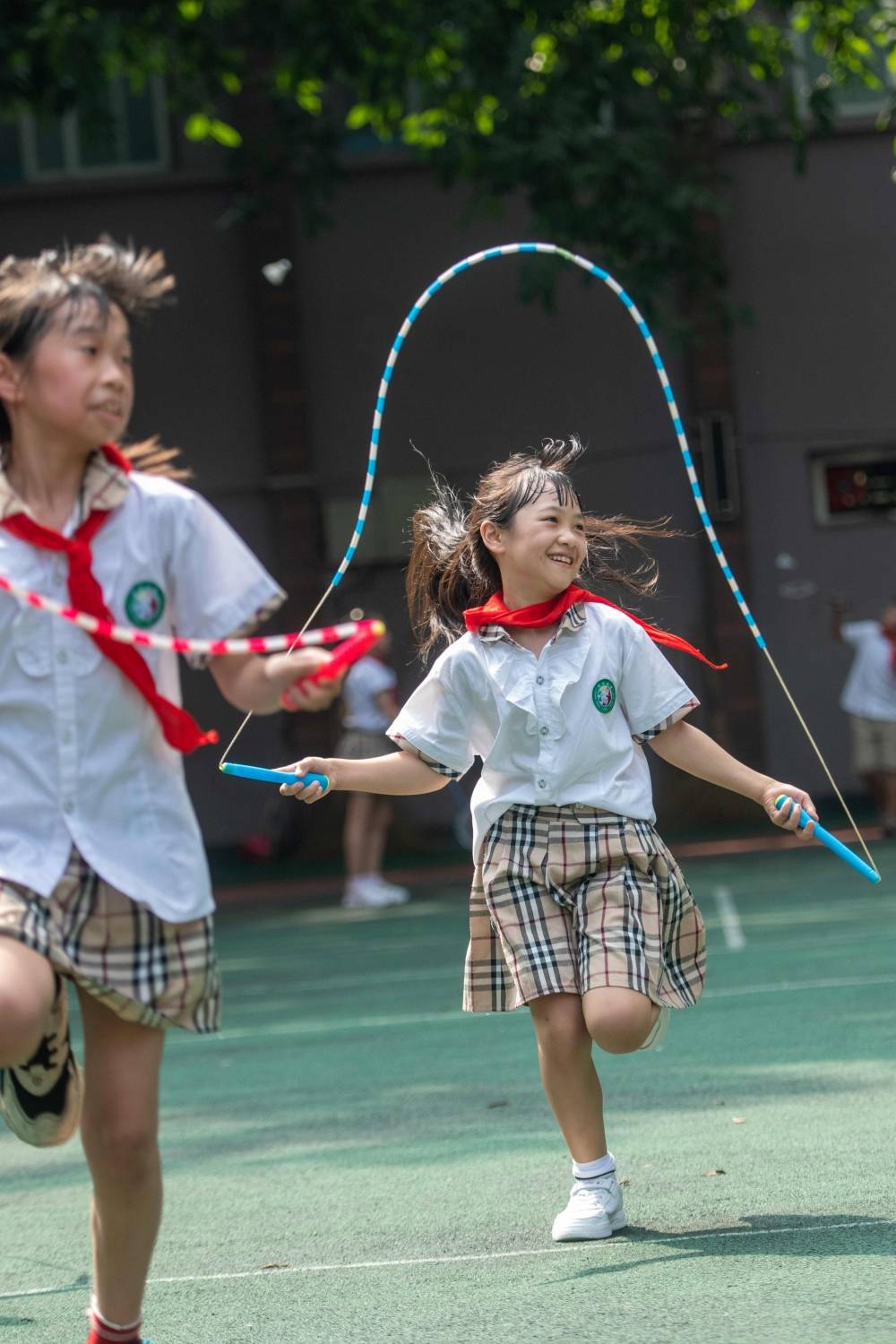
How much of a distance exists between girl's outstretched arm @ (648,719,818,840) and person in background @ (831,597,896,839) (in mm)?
11866

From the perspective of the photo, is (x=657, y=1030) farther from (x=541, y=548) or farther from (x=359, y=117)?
(x=359, y=117)

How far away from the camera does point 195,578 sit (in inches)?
125

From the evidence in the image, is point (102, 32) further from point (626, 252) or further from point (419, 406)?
point (419, 406)

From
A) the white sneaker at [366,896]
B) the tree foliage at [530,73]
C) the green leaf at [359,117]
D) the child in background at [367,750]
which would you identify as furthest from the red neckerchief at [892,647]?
the green leaf at [359,117]

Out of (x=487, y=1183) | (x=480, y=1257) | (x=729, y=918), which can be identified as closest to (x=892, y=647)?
(x=729, y=918)

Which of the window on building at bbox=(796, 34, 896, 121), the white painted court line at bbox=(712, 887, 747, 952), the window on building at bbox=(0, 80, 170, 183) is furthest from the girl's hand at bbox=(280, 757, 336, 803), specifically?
the window on building at bbox=(0, 80, 170, 183)

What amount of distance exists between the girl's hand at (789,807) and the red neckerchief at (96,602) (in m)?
1.47

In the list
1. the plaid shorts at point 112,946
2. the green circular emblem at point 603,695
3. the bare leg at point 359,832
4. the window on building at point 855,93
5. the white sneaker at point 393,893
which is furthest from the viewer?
the window on building at point 855,93

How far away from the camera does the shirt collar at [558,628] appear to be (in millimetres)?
4543

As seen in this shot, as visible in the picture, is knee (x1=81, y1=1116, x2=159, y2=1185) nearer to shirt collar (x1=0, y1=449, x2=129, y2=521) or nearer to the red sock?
the red sock

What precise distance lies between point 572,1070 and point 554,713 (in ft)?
2.58

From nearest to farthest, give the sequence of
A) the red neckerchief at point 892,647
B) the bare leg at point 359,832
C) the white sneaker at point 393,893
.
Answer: the bare leg at point 359,832 < the white sneaker at point 393,893 < the red neckerchief at point 892,647

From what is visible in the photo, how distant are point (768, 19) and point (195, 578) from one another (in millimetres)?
16178

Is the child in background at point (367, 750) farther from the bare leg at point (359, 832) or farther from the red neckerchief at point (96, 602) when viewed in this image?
the red neckerchief at point (96, 602)
